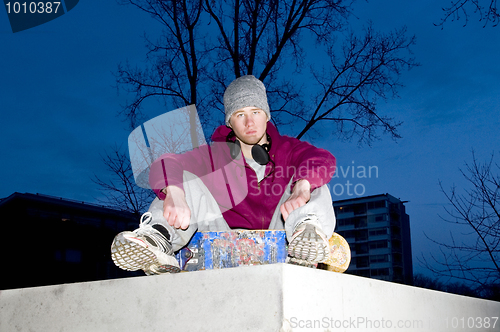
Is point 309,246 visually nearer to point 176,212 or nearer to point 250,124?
point 176,212

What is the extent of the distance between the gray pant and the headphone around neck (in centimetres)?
24

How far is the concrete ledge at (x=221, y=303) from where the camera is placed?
1.24m

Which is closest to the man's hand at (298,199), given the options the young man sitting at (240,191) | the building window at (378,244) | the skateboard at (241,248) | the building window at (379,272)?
the young man sitting at (240,191)

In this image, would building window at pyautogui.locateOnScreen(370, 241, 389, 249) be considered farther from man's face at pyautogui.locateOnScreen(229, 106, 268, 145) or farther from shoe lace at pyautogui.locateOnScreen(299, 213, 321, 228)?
shoe lace at pyautogui.locateOnScreen(299, 213, 321, 228)

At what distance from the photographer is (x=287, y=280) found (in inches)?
48.1

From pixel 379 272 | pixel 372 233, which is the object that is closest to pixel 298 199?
pixel 372 233

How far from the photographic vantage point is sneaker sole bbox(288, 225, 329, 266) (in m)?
1.70

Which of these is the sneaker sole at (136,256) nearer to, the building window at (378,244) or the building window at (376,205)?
the building window at (376,205)

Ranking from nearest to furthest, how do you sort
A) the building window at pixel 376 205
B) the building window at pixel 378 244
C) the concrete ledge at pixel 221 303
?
1. the concrete ledge at pixel 221 303
2. the building window at pixel 378 244
3. the building window at pixel 376 205

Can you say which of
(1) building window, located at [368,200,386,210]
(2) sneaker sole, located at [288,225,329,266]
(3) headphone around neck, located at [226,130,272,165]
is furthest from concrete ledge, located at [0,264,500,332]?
(1) building window, located at [368,200,386,210]

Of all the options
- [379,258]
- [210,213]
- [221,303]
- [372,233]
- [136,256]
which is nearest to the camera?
[221,303]

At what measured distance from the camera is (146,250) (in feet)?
5.86

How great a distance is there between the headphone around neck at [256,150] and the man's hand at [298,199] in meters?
0.40

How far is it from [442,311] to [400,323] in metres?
0.66
